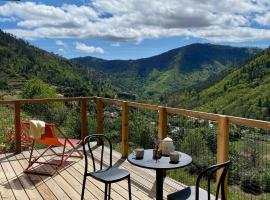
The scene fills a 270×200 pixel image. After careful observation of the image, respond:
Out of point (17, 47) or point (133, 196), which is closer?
point (133, 196)

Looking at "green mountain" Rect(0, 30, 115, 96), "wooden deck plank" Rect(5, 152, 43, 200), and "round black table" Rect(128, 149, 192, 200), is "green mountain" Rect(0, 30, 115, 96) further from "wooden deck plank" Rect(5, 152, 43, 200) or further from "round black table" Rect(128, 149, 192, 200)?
"round black table" Rect(128, 149, 192, 200)

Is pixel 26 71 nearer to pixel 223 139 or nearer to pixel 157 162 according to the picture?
pixel 223 139

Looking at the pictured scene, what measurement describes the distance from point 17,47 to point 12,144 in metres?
77.5

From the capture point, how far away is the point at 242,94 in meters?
74.2

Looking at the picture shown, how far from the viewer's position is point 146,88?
19925cm

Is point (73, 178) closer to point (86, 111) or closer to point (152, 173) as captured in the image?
point (152, 173)

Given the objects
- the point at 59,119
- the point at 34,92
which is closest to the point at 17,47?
the point at 34,92

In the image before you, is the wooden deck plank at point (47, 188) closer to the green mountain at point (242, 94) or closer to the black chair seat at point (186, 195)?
the black chair seat at point (186, 195)

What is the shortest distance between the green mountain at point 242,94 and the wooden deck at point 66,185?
57295mm

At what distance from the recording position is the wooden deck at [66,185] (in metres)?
4.43

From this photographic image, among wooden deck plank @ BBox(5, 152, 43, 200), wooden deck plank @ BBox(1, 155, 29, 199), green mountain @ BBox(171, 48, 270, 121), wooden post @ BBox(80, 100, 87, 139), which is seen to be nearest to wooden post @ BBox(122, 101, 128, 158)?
wooden post @ BBox(80, 100, 87, 139)

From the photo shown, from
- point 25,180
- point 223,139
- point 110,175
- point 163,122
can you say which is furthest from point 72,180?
point 223,139

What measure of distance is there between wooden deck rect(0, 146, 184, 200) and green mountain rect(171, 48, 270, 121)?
57295 millimetres

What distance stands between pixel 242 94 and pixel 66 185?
7306 centimetres
